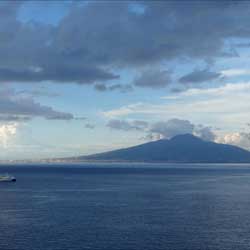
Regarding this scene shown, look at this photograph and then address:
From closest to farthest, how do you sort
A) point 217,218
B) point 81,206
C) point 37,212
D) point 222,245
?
point 222,245 < point 217,218 < point 37,212 < point 81,206

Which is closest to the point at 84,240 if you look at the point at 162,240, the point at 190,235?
the point at 162,240

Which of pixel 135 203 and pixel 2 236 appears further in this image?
pixel 135 203

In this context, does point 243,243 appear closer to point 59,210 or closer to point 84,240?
point 84,240

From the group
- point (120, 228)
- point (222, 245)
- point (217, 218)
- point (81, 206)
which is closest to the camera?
point (222, 245)

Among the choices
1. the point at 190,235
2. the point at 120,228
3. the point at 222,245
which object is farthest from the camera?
the point at 120,228

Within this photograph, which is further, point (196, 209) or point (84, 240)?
point (196, 209)

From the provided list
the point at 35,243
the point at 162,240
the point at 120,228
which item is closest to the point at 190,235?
the point at 162,240

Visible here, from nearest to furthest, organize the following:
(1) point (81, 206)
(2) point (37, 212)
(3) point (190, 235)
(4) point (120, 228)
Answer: (3) point (190, 235), (4) point (120, 228), (2) point (37, 212), (1) point (81, 206)

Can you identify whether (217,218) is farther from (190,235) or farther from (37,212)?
(37,212)
